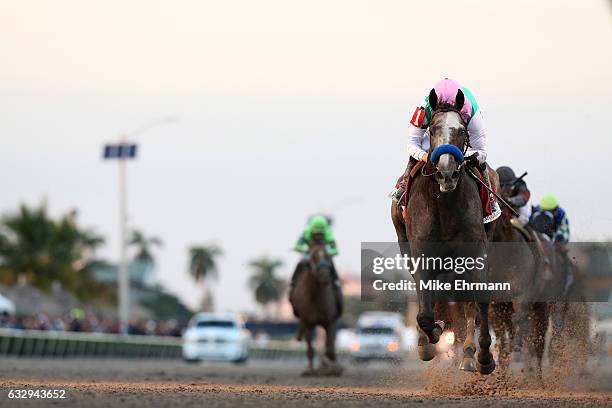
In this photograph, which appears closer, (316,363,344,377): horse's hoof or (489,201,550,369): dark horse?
(489,201,550,369): dark horse

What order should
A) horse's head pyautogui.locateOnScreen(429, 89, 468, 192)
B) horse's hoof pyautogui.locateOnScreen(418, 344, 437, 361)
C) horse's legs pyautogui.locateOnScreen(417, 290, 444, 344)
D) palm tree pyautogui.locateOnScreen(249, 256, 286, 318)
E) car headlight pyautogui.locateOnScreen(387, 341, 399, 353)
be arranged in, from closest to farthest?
horse's head pyautogui.locateOnScreen(429, 89, 468, 192), horse's legs pyautogui.locateOnScreen(417, 290, 444, 344), horse's hoof pyautogui.locateOnScreen(418, 344, 437, 361), car headlight pyautogui.locateOnScreen(387, 341, 399, 353), palm tree pyautogui.locateOnScreen(249, 256, 286, 318)

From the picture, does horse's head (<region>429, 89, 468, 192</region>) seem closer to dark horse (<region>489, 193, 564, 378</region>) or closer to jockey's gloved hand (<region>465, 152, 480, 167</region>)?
jockey's gloved hand (<region>465, 152, 480, 167</region>)

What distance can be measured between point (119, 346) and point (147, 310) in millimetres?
76926

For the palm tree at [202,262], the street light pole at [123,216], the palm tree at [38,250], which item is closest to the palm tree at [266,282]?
the palm tree at [202,262]

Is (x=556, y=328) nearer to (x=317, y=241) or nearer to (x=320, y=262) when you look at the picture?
(x=320, y=262)

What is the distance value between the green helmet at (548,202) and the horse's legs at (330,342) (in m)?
5.67

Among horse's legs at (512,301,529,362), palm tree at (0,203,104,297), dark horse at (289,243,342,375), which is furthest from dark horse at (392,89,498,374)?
palm tree at (0,203,104,297)

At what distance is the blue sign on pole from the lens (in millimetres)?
48406

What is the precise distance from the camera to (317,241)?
2388 centimetres

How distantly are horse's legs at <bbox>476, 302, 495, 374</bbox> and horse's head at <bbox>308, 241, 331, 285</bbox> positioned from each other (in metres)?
9.19

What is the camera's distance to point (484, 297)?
14.5 meters

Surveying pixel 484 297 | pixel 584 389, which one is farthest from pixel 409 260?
pixel 584 389

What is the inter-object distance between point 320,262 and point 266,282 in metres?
115

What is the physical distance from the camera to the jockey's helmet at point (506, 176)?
63.4 feet
